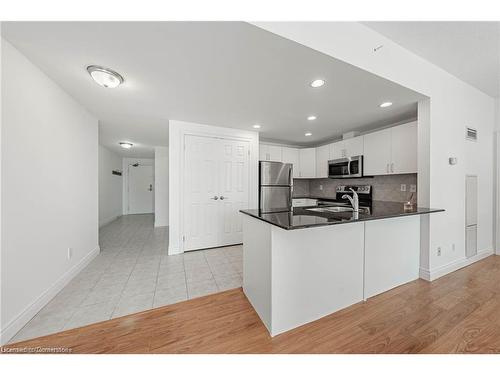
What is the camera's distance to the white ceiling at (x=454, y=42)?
1.63 m

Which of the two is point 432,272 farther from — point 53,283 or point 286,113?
point 53,283

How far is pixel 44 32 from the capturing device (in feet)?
4.15

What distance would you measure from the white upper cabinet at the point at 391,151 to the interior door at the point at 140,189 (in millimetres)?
7479

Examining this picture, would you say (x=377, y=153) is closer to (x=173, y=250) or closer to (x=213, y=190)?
(x=213, y=190)

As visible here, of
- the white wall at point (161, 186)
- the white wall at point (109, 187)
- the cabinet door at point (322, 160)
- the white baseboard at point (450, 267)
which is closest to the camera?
the white baseboard at point (450, 267)

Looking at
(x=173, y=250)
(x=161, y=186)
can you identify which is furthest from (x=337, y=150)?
(x=161, y=186)

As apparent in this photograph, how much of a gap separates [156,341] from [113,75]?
7.54 feet

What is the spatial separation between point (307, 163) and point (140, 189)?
6.51m

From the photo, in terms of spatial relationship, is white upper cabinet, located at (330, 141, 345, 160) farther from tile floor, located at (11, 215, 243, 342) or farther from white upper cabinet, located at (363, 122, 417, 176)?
tile floor, located at (11, 215, 243, 342)

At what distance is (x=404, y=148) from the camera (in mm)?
2801

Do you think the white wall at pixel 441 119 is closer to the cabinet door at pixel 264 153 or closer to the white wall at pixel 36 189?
the white wall at pixel 36 189

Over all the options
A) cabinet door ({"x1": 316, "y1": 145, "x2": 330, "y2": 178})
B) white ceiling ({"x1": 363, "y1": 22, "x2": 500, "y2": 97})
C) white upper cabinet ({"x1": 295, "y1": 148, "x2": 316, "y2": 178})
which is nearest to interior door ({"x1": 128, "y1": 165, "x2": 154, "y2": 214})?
white upper cabinet ({"x1": 295, "y1": 148, "x2": 316, "y2": 178})

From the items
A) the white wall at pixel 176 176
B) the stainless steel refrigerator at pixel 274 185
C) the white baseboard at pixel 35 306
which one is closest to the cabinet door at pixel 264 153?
the stainless steel refrigerator at pixel 274 185

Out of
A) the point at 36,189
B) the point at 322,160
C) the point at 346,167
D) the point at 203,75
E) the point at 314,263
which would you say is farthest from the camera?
the point at 322,160
